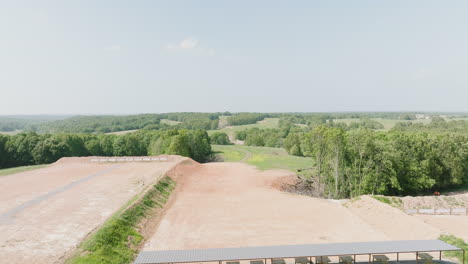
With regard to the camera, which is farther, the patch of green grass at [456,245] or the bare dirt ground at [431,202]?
the bare dirt ground at [431,202]

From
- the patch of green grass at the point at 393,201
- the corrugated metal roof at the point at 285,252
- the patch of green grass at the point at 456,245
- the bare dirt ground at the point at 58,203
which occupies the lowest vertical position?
the patch of green grass at the point at 393,201

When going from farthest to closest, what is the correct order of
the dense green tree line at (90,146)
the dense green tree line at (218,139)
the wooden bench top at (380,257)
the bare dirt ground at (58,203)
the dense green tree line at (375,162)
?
the dense green tree line at (218,139), the dense green tree line at (90,146), the dense green tree line at (375,162), the bare dirt ground at (58,203), the wooden bench top at (380,257)

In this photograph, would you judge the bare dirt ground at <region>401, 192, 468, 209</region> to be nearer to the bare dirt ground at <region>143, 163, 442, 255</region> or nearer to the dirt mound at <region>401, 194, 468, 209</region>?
the dirt mound at <region>401, 194, 468, 209</region>

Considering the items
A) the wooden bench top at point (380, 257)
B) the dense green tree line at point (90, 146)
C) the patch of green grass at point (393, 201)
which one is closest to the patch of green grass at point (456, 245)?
the wooden bench top at point (380, 257)

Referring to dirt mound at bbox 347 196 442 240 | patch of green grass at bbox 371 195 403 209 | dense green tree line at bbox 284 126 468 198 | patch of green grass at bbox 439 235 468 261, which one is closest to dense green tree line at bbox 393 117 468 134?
dense green tree line at bbox 284 126 468 198

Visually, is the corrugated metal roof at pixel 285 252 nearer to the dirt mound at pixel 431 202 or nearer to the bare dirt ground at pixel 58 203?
the bare dirt ground at pixel 58 203

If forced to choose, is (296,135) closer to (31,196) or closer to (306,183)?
(306,183)

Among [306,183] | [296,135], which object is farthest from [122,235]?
[296,135]

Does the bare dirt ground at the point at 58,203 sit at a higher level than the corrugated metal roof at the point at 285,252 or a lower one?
lower
